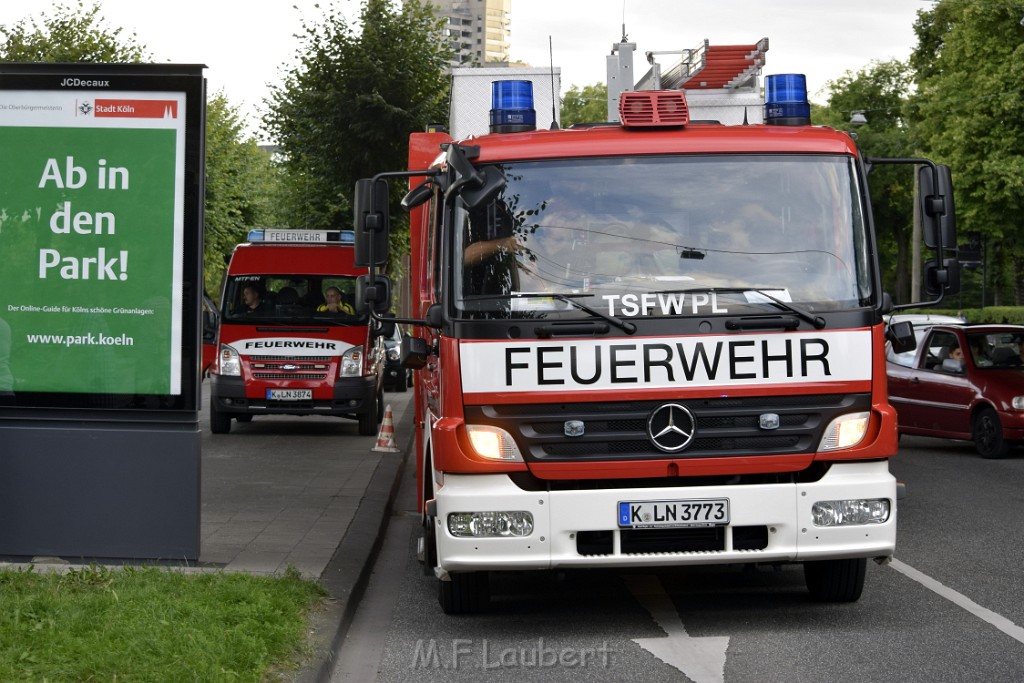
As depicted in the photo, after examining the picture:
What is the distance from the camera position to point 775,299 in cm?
747

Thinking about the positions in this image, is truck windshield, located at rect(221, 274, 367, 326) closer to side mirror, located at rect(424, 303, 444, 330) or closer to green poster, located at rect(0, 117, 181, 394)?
green poster, located at rect(0, 117, 181, 394)

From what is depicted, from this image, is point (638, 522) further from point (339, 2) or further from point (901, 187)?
point (901, 187)

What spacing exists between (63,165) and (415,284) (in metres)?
3.07

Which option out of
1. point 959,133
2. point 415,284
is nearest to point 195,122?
point 415,284

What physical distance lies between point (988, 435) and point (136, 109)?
12.0 meters

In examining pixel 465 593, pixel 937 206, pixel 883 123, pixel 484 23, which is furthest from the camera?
pixel 484 23

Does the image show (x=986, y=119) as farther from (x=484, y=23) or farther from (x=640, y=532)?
(x=484, y=23)

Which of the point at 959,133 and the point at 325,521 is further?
the point at 959,133

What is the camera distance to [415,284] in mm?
11203

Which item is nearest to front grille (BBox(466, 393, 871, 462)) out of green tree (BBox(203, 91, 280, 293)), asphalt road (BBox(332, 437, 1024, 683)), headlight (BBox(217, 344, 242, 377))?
asphalt road (BBox(332, 437, 1024, 683))

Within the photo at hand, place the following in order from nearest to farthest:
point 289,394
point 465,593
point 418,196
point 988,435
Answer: point 465,593, point 418,196, point 988,435, point 289,394

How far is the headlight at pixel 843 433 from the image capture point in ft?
24.4

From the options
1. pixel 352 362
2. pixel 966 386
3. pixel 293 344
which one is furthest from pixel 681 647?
pixel 293 344

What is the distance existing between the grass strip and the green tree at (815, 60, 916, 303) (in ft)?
219
